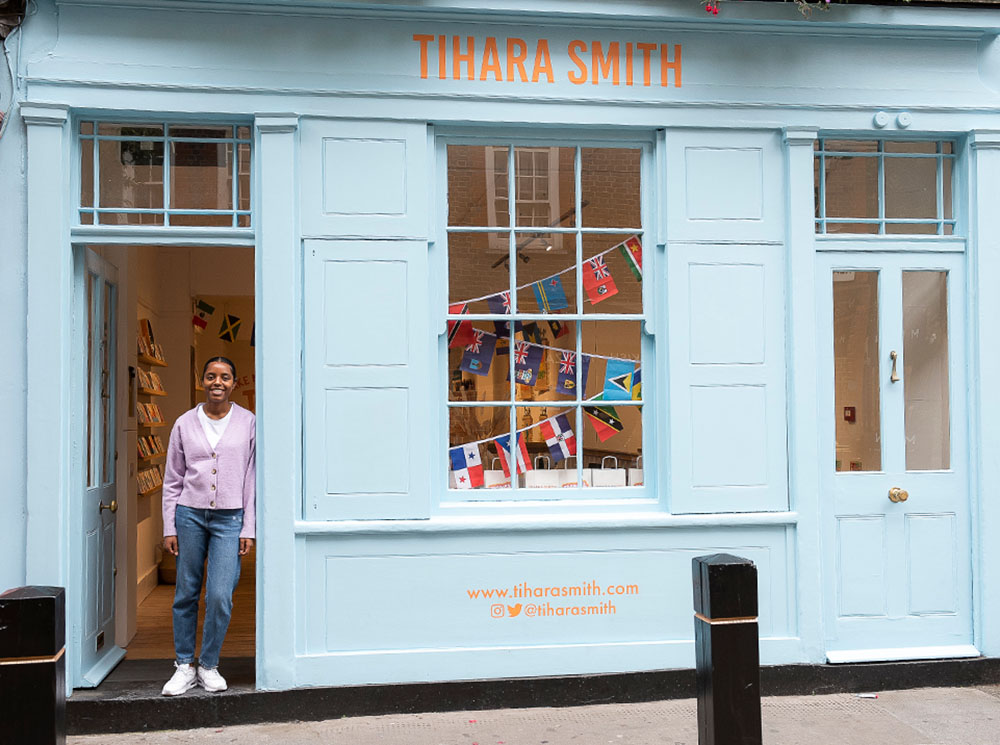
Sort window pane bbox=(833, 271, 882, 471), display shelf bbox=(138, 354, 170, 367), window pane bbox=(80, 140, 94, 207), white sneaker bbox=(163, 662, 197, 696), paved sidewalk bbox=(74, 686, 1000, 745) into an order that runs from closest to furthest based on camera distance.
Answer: paved sidewalk bbox=(74, 686, 1000, 745) → white sneaker bbox=(163, 662, 197, 696) → window pane bbox=(80, 140, 94, 207) → window pane bbox=(833, 271, 882, 471) → display shelf bbox=(138, 354, 170, 367)

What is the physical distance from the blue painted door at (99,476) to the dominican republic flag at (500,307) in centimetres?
238

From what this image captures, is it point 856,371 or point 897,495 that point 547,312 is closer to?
point 856,371

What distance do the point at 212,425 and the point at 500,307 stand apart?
1.83 metres

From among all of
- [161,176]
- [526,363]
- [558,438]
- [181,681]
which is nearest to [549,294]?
[526,363]

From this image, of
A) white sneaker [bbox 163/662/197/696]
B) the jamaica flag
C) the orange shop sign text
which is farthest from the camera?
the jamaica flag

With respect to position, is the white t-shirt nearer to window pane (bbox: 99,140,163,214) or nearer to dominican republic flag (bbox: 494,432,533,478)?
window pane (bbox: 99,140,163,214)

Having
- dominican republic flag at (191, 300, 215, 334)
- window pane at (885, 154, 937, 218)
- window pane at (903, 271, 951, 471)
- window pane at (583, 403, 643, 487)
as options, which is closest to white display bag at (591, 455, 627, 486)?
window pane at (583, 403, 643, 487)

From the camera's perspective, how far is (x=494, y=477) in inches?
233

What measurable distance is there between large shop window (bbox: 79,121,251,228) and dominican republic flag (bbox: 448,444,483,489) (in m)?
1.84

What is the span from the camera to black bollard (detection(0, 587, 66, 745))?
340cm

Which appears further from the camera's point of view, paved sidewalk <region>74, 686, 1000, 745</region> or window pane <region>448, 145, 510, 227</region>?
window pane <region>448, 145, 510, 227</region>

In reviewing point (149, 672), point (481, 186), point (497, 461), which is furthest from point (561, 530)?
point (149, 672)

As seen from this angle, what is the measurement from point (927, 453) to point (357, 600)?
367 centimetres

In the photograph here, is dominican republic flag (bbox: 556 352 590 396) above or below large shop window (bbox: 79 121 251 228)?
below
